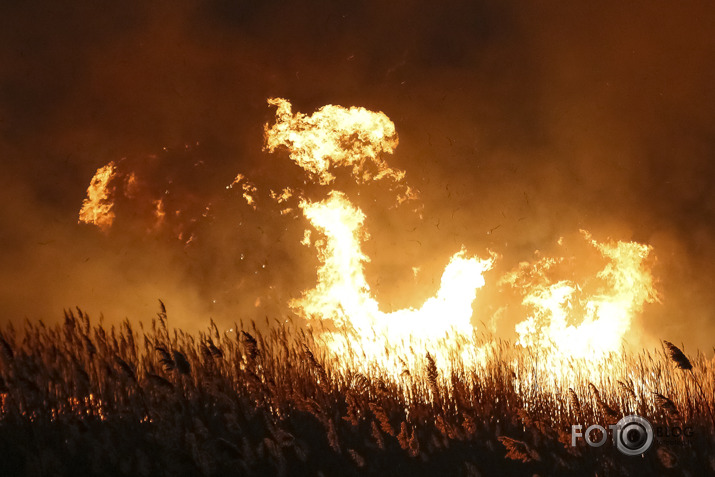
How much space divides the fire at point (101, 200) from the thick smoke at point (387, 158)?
0.80 feet

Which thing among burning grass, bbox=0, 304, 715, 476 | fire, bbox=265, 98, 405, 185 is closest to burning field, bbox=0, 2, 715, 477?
fire, bbox=265, 98, 405, 185

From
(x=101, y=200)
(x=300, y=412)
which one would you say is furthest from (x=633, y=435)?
(x=101, y=200)

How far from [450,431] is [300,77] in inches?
316

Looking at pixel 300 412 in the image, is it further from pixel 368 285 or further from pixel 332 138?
pixel 332 138

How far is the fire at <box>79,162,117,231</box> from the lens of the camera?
12.5 m

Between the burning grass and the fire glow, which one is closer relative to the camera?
the burning grass

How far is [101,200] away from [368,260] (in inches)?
174

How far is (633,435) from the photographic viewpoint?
626 cm

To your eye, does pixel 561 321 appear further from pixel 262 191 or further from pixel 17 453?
pixel 17 453

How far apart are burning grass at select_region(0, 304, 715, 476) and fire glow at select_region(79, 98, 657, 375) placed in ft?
12.0

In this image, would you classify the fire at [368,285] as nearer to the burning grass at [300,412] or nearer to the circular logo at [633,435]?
the burning grass at [300,412]

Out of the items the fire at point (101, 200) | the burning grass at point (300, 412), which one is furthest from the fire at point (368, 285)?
the burning grass at point (300, 412)

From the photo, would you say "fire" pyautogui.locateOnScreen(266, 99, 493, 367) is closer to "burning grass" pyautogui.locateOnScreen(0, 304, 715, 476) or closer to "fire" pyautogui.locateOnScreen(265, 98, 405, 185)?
"fire" pyautogui.locateOnScreen(265, 98, 405, 185)

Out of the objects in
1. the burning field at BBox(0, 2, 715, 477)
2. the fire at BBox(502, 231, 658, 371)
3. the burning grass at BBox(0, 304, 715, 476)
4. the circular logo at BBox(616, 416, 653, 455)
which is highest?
the burning field at BBox(0, 2, 715, 477)
